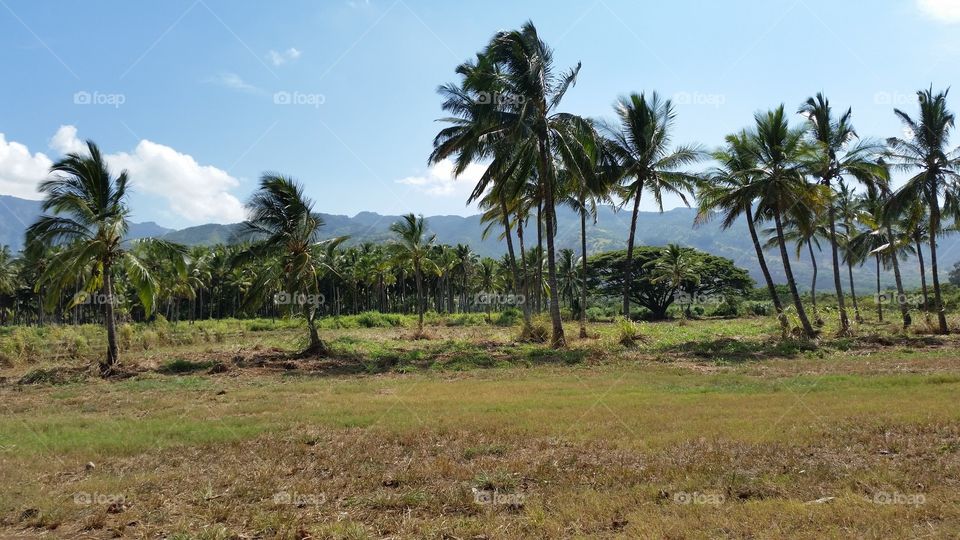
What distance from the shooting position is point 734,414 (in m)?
10.2

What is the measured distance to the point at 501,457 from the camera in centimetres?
816

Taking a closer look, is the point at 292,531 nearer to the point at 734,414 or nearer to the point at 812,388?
the point at 734,414

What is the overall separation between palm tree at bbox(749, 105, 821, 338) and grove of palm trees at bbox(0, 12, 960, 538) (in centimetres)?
9

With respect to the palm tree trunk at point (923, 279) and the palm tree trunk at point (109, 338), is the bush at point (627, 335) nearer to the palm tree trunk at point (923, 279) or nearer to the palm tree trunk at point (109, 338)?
the palm tree trunk at point (923, 279)
